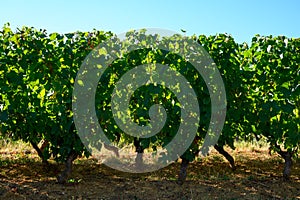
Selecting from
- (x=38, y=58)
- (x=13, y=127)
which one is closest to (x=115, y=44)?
(x=38, y=58)

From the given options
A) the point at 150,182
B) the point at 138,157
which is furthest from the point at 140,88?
the point at 138,157

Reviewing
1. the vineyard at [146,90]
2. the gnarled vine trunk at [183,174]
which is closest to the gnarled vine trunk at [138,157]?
the vineyard at [146,90]

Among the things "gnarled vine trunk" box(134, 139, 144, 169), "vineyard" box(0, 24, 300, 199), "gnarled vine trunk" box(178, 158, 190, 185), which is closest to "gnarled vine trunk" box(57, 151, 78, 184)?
"vineyard" box(0, 24, 300, 199)

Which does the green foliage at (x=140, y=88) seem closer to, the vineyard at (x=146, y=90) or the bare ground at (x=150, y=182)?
the vineyard at (x=146, y=90)

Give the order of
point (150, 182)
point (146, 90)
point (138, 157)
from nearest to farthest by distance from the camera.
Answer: point (146, 90), point (150, 182), point (138, 157)

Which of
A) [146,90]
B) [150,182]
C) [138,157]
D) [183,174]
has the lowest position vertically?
[150,182]

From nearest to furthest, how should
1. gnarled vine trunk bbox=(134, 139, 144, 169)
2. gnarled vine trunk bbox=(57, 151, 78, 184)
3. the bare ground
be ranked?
the bare ground, gnarled vine trunk bbox=(57, 151, 78, 184), gnarled vine trunk bbox=(134, 139, 144, 169)

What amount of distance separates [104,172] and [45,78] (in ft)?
10.3

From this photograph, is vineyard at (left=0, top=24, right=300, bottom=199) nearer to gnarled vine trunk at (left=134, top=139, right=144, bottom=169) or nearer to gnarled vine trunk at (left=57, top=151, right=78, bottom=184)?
gnarled vine trunk at (left=57, top=151, right=78, bottom=184)

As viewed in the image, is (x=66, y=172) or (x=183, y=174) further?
(x=183, y=174)

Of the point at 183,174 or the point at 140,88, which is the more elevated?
the point at 140,88

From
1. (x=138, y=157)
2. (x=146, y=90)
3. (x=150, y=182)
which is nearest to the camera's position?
(x=146, y=90)

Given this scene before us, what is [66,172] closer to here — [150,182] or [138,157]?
[150,182]

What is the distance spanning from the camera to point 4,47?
29.9 feet
